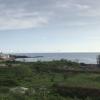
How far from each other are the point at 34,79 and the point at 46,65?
36.9 ft

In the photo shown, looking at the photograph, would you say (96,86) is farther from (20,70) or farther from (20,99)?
(20,70)

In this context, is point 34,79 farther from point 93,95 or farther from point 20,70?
point 93,95

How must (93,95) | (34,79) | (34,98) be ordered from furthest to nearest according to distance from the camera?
(34,79) < (93,95) < (34,98)

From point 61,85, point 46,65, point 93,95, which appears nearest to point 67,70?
point 46,65

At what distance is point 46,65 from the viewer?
43625 mm

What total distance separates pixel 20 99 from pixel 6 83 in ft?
41.5

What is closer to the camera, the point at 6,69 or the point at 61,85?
the point at 61,85

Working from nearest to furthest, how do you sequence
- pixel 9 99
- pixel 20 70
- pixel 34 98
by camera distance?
1. pixel 9 99
2. pixel 34 98
3. pixel 20 70

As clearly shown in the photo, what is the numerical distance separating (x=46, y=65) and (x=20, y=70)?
352 inches

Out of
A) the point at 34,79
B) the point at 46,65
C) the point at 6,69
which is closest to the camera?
the point at 34,79

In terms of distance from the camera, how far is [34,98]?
1808 centimetres

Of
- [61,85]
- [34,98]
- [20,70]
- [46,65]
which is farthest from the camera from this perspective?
[46,65]

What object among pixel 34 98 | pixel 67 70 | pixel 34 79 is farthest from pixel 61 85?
pixel 67 70

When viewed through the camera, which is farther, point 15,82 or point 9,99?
point 15,82
